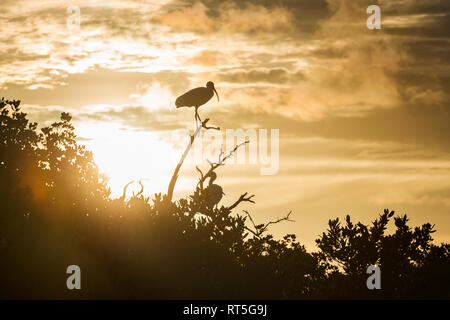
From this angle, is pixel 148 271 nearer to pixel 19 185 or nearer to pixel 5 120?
pixel 19 185

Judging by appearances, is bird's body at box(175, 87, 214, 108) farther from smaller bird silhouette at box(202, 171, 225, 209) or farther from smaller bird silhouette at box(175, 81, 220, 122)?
smaller bird silhouette at box(202, 171, 225, 209)

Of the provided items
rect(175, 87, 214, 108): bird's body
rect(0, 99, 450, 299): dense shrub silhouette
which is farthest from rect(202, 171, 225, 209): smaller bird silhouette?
rect(175, 87, 214, 108): bird's body

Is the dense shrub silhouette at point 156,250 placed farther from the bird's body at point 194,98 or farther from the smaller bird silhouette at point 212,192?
the bird's body at point 194,98

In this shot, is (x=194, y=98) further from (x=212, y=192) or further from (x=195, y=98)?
(x=212, y=192)

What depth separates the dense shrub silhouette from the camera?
13.3 meters

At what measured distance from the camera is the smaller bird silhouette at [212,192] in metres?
16.7

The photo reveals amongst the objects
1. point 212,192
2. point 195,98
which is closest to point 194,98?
point 195,98

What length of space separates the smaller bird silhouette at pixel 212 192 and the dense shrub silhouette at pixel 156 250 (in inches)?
9.4

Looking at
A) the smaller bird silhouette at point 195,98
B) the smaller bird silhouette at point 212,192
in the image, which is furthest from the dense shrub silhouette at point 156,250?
the smaller bird silhouette at point 195,98

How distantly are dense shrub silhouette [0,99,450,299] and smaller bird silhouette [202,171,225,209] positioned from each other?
0.79 ft
